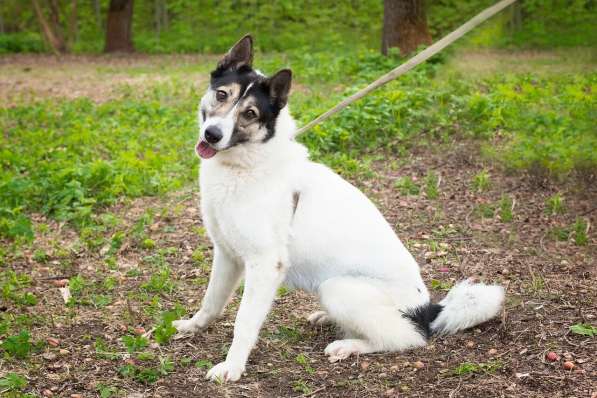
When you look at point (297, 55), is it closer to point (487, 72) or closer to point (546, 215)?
point (487, 72)

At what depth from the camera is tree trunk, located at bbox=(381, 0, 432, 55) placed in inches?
476

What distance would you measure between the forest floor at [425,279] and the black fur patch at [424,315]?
0.10 m

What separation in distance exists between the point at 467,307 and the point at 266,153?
4.96ft

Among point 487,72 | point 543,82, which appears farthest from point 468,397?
point 487,72

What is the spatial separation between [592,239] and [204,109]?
11.7 feet

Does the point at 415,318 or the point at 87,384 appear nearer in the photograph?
the point at 87,384

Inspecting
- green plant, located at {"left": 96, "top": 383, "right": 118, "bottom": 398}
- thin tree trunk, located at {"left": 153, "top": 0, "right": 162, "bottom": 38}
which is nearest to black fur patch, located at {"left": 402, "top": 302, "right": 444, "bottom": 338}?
green plant, located at {"left": 96, "top": 383, "right": 118, "bottom": 398}

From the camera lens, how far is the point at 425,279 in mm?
5344

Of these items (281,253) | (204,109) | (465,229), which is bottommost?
(465,229)

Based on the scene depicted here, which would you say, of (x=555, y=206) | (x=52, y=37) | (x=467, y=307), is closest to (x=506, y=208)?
(x=555, y=206)

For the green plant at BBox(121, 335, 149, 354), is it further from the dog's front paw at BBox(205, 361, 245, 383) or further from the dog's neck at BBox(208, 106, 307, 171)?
the dog's neck at BBox(208, 106, 307, 171)

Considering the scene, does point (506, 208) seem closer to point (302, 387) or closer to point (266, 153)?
point (266, 153)

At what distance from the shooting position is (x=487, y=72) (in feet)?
37.0

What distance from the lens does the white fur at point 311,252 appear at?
398 cm
